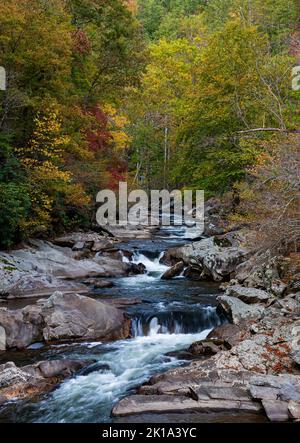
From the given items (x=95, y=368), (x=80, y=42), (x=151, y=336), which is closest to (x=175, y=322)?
(x=151, y=336)

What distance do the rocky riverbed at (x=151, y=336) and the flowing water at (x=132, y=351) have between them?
3cm

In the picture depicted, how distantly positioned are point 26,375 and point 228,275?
363 inches

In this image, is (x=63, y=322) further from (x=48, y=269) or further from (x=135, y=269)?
(x=135, y=269)

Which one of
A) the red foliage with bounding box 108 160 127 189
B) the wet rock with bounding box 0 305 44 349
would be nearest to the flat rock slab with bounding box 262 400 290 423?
the wet rock with bounding box 0 305 44 349

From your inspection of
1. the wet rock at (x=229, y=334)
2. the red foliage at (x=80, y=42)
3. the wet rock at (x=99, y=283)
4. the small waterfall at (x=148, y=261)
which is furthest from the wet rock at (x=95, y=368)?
the red foliage at (x=80, y=42)

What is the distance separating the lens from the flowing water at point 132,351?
7.30 meters

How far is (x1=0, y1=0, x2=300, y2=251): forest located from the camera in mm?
13883

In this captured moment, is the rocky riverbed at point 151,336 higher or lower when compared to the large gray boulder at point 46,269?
lower

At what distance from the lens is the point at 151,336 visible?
10.9 m

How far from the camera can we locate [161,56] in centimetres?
4628

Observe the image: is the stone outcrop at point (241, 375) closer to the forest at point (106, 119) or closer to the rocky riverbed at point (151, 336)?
the rocky riverbed at point (151, 336)

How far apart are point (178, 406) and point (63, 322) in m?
4.66

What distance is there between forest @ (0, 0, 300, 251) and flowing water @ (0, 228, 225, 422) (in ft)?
10.0
